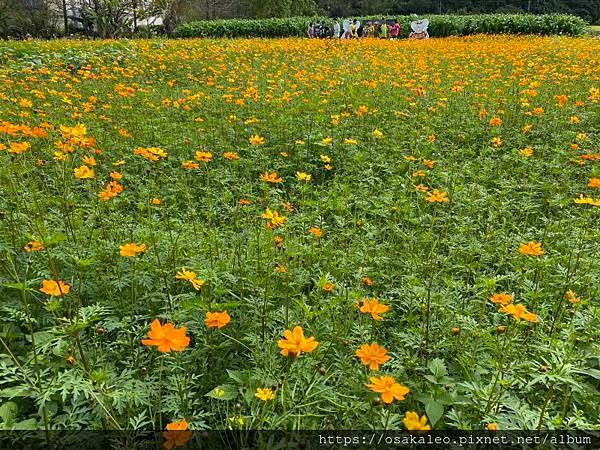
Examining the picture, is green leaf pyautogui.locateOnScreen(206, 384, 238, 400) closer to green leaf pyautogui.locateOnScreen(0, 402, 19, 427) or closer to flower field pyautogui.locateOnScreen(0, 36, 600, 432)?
flower field pyautogui.locateOnScreen(0, 36, 600, 432)

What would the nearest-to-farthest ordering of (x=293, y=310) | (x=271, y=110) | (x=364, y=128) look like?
(x=293, y=310), (x=364, y=128), (x=271, y=110)

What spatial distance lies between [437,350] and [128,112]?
435 cm

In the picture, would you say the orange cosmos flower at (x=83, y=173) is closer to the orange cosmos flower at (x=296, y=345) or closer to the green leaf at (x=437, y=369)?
the orange cosmos flower at (x=296, y=345)

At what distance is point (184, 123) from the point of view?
4973 millimetres

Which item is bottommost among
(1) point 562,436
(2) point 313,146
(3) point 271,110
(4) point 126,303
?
(1) point 562,436

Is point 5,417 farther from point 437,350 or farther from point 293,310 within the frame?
point 437,350

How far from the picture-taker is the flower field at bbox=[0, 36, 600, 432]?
144cm

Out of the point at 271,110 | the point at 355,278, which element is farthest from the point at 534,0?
the point at 355,278

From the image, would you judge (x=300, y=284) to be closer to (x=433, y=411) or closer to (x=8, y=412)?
(x=433, y=411)

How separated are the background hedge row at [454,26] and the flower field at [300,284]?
14.6 metres

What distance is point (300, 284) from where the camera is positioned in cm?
203

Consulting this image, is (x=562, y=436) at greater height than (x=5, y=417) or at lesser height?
lesser

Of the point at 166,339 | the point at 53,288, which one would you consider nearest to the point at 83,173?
the point at 53,288

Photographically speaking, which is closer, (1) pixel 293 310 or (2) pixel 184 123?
(1) pixel 293 310
